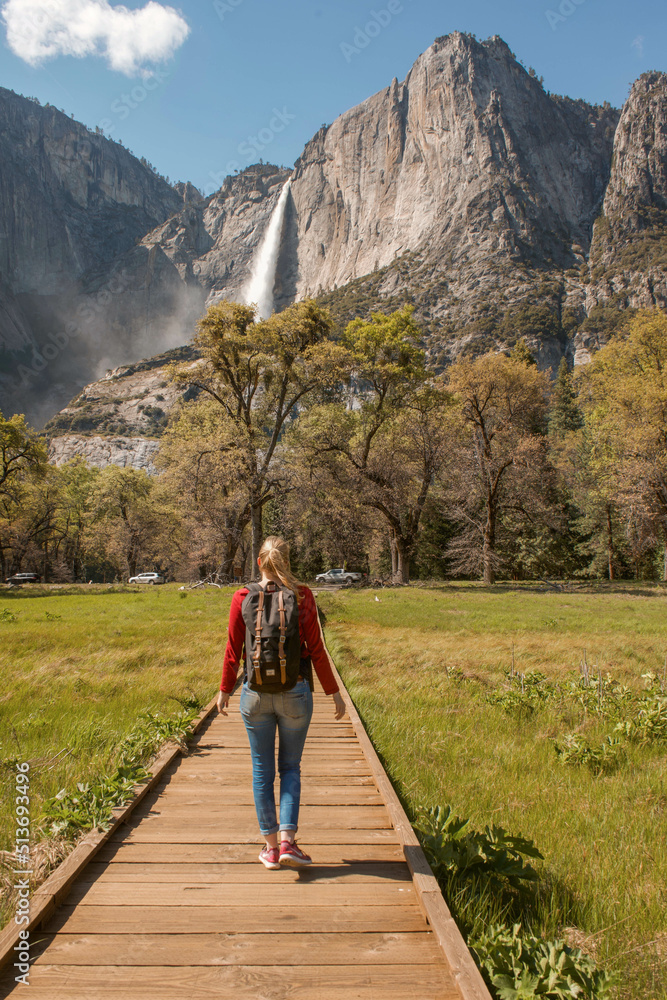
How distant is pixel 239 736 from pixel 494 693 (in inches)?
159

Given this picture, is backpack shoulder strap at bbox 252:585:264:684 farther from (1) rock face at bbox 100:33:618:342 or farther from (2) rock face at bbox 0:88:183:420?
(2) rock face at bbox 0:88:183:420

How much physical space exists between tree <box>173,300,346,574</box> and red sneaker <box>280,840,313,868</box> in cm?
2672

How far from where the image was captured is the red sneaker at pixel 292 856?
11.0 ft

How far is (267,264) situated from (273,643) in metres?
189

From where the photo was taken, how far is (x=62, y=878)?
10.1 ft

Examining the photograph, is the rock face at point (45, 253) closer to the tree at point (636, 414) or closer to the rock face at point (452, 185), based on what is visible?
the rock face at point (452, 185)

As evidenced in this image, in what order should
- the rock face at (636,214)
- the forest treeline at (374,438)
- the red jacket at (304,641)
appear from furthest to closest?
the rock face at (636,214), the forest treeline at (374,438), the red jacket at (304,641)

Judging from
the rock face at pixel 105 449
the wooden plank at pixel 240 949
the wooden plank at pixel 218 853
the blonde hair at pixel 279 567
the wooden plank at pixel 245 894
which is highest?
the rock face at pixel 105 449

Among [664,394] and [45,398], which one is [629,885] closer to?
[664,394]

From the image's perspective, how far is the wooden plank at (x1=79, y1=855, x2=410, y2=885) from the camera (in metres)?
3.29

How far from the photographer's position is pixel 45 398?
16425 centimetres

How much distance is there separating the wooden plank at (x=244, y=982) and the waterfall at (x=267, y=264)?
171 metres

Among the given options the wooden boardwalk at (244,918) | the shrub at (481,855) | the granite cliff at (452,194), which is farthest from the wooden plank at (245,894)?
the granite cliff at (452,194)

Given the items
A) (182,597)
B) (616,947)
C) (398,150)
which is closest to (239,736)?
(616,947)
